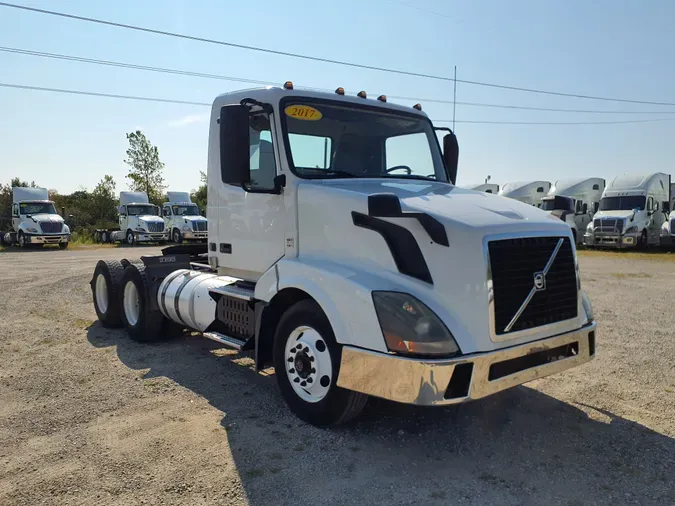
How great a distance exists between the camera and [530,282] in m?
3.70

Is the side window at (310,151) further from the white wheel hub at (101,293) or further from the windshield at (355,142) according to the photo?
the white wheel hub at (101,293)

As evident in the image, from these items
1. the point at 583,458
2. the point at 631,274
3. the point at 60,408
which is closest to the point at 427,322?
the point at 583,458

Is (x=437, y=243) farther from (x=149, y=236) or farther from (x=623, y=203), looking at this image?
(x=149, y=236)

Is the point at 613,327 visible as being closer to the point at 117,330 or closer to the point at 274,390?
the point at 274,390

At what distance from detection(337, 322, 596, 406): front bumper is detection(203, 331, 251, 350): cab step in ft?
5.09

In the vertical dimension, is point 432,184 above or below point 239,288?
above

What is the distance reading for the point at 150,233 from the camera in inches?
1158

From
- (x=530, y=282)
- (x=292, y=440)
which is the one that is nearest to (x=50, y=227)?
(x=292, y=440)

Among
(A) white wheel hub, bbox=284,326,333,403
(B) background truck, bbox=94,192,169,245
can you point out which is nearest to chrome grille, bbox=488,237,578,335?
(A) white wheel hub, bbox=284,326,333,403

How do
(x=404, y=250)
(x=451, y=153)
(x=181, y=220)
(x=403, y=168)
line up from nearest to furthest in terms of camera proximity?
(x=404, y=250), (x=403, y=168), (x=451, y=153), (x=181, y=220)

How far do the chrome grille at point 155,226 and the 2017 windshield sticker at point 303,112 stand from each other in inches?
1052

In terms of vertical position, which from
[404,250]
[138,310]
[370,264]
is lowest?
[138,310]

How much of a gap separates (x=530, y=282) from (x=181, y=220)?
28.8m

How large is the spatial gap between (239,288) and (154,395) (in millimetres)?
1281
